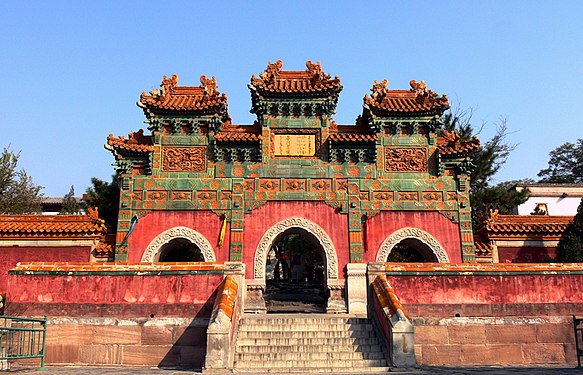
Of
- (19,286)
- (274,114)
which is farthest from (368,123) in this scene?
(19,286)

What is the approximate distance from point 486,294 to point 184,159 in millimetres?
10717

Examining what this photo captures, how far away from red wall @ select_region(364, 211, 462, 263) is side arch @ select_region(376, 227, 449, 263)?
11cm

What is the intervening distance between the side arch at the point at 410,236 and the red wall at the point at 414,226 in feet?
0.35

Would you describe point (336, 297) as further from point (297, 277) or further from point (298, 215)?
point (297, 277)

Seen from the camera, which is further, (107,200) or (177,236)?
(107,200)

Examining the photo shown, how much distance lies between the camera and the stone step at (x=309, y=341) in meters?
11.5

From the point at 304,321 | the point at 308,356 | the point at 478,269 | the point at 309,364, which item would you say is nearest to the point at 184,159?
the point at 304,321

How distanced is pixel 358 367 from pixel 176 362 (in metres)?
4.20

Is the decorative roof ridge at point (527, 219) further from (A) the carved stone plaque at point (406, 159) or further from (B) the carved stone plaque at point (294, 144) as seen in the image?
(B) the carved stone plaque at point (294, 144)

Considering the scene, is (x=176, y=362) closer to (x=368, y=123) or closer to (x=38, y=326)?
(x=38, y=326)

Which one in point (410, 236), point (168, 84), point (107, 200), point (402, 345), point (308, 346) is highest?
point (168, 84)

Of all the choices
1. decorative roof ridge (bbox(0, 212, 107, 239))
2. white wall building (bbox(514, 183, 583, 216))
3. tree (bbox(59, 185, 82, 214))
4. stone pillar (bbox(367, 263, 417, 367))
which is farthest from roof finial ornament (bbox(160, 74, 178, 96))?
white wall building (bbox(514, 183, 583, 216))

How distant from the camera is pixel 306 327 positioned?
12328 millimetres

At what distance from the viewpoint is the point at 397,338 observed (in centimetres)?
1028
